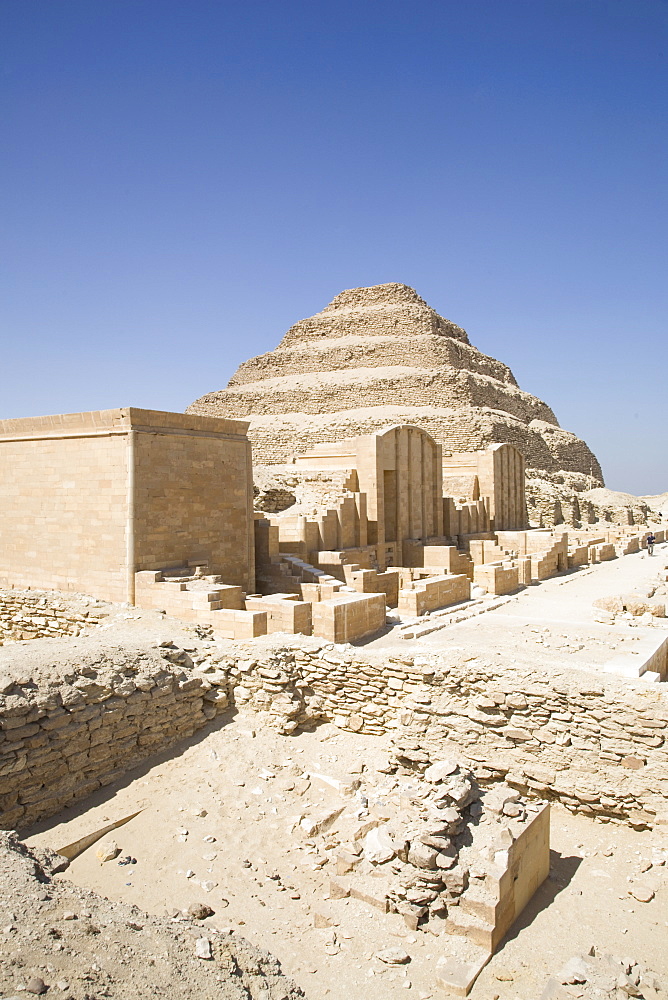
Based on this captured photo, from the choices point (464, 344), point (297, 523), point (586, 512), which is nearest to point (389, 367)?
point (464, 344)

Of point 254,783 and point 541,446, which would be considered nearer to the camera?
point 254,783

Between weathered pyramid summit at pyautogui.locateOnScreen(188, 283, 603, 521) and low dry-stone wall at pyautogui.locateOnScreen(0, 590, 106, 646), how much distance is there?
79.4ft

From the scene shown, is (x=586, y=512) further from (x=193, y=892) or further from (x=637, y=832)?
(x=193, y=892)

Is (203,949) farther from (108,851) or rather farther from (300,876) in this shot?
(108,851)

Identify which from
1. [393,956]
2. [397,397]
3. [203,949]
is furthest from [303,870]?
[397,397]

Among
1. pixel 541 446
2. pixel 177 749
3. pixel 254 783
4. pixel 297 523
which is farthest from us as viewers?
pixel 541 446

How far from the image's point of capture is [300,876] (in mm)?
5371

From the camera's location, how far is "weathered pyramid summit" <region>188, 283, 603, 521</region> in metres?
36.6

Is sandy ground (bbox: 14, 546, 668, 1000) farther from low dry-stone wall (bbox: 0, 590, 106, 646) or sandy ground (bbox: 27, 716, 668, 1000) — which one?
low dry-stone wall (bbox: 0, 590, 106, 646)

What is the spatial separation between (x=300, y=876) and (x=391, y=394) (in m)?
35.5

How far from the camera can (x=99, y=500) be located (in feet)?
35.2

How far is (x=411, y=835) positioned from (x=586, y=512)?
37639mm

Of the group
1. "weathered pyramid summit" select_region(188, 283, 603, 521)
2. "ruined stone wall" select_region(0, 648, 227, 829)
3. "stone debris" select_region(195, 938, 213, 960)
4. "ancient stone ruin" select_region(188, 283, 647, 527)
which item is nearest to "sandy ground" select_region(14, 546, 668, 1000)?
"ruined stone wall" select_region(0, 648, 227, 829)

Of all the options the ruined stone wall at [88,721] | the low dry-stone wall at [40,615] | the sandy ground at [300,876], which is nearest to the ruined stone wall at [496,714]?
the sandy ground at [300,876]
